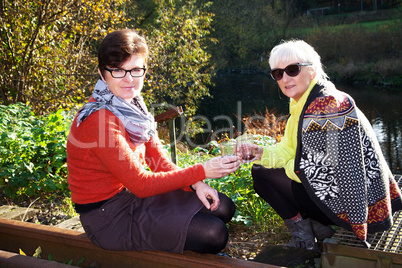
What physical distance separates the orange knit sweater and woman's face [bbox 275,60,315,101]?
87 centimetres

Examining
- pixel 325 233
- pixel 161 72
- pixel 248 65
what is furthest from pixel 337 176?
pixel 248 65

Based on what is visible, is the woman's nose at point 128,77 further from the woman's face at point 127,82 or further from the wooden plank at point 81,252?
the wooden plank at point 81,252

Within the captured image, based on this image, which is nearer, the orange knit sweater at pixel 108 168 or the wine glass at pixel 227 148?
the orange knit sweater at pixel 108 168

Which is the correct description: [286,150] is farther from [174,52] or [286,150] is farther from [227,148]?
[174,52]

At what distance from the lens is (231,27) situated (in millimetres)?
23344

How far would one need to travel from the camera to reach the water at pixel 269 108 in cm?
1292

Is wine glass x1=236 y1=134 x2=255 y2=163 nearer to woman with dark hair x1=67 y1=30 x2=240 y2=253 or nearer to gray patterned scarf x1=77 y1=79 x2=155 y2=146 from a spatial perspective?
woman with dark hair x1=67 y1=30 x2=240 y2=253

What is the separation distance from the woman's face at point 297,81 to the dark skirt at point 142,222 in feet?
3.14

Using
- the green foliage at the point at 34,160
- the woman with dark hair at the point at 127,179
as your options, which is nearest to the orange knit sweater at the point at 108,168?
the woman with dark hair at the point at 127,179

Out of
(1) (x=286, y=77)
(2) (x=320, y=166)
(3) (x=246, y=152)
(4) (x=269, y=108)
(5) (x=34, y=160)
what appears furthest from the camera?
(4) (x=269, y=108)

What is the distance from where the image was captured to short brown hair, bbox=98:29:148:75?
227 centimetres

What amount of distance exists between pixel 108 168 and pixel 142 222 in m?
0.37

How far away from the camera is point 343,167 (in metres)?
2.37

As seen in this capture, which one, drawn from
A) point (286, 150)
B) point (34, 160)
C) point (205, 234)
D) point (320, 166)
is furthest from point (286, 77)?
point (34, 160)
